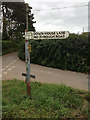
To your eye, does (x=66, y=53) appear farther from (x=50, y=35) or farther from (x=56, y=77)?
(x=50, y=35)

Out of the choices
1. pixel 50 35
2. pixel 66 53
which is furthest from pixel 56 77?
pixel 50 35

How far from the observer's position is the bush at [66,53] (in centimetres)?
935

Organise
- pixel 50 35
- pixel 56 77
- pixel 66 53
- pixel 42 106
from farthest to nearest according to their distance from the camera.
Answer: pixel 66 53, pixel 56 77, pixel 50 35, pixel 42 106

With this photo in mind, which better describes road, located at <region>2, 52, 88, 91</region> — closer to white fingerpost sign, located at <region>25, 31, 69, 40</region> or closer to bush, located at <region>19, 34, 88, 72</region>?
bush, located at <region>19, 34, 88, 72</region>

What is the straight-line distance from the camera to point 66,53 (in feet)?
32.1

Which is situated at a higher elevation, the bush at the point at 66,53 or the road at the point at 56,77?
the bush at the point at 66,53

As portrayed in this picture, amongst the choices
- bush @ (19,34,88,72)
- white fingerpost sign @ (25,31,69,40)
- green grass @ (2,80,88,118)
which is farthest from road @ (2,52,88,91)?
white fingerpost sign @ (25,31,69,40)

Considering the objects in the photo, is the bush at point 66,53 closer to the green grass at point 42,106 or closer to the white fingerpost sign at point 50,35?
the green grass at point 42,106

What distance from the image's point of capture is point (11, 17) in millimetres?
21766

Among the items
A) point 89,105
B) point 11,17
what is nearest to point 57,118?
point 89,105

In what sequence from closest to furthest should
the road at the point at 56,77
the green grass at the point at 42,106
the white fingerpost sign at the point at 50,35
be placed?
the green grass at the point at 42,106 → the white fingerpost sign at the point at 50,35 → the road at the point at 56,77

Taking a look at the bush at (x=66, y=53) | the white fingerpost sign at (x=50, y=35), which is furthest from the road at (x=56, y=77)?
the white fingerpost sign at (x=50, y=35)

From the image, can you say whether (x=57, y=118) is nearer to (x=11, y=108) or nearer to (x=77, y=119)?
(x=77, y=119)

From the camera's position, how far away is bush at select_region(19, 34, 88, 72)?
9352 mm
